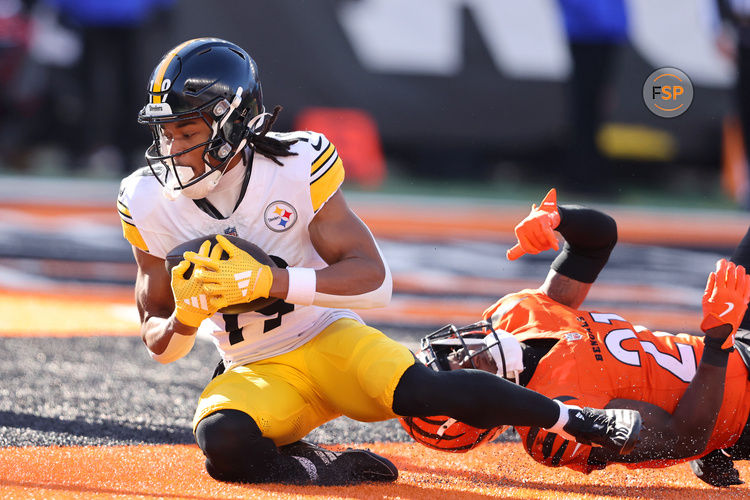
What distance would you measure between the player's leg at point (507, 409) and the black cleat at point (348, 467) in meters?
0.26

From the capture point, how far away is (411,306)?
5.88m

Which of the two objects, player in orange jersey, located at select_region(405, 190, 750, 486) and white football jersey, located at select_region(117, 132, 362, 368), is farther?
white football jersey, located at select_region(117, 132, 362, 368)

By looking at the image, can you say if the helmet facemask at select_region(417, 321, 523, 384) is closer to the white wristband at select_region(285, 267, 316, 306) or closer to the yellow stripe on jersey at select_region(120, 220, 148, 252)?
the white wristband at select_region(285, 267, 316, 306)

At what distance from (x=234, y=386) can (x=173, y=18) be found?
803 cm

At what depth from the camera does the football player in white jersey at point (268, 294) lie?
2633mm

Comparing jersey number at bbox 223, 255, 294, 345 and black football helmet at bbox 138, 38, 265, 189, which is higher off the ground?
black football helmet at bbox 138, 38, 265, 189

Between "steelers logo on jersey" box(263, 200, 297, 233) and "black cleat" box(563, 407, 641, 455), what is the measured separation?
966 mm

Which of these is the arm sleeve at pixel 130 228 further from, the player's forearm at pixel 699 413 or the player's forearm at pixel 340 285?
the player's forearm at pixel 699 413

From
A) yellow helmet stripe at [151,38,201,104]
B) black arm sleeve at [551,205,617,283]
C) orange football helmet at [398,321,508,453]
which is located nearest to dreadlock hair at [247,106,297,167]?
yellow helmet stripe at [151,38,201,104]

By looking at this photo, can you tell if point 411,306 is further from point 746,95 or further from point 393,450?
point 746,95

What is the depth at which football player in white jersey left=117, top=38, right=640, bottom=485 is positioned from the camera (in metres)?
2.63

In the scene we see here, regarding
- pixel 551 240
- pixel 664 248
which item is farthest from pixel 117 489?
pixel 664 248

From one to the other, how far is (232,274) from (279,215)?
0.36 meters

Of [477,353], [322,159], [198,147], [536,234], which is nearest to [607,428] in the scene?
[477,353]
